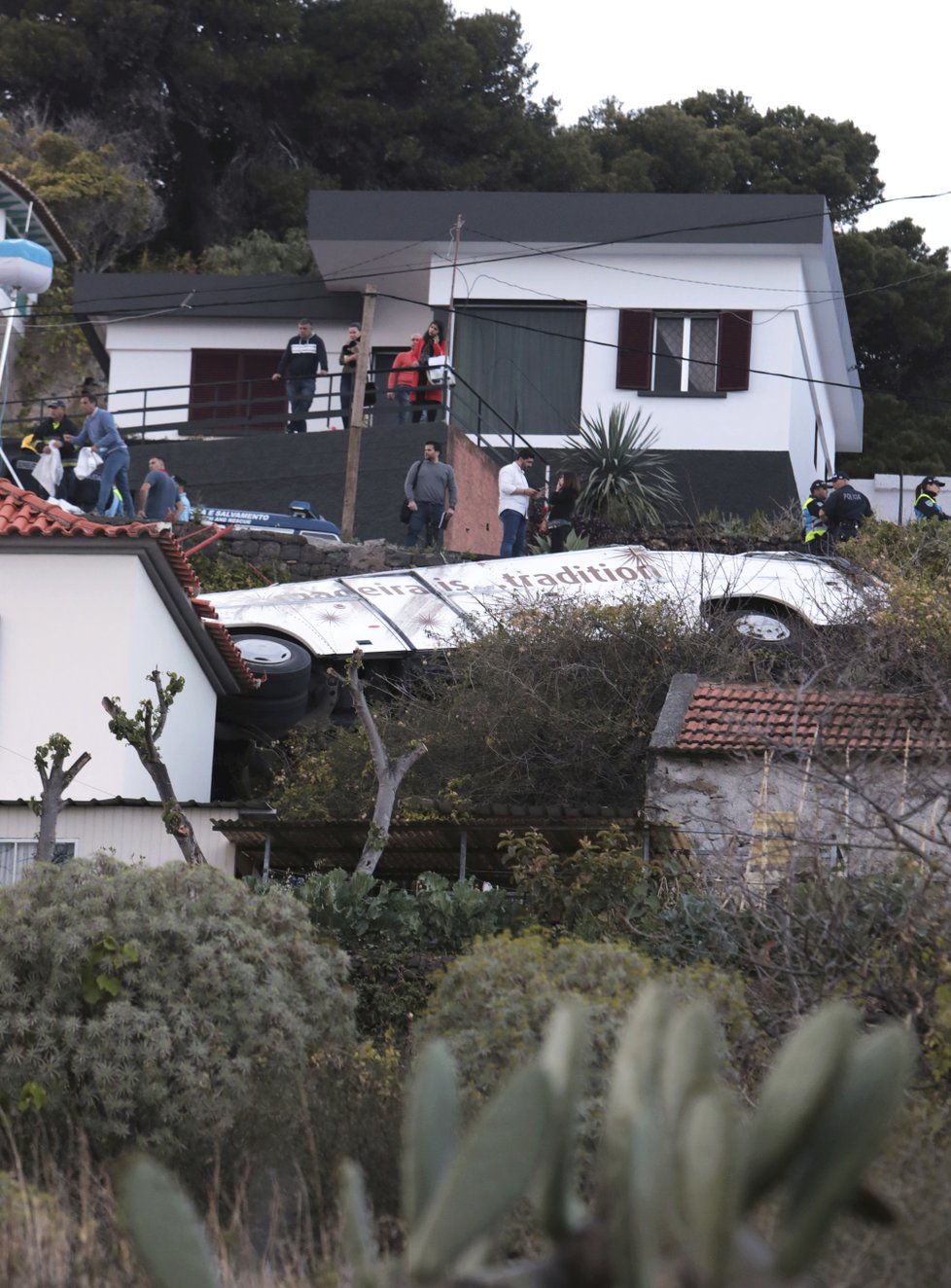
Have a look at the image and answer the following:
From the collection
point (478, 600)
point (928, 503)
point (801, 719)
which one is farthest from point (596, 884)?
→ point (928, 503)

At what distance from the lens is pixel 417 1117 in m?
4.43

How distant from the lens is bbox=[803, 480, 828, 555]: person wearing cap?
952 inches

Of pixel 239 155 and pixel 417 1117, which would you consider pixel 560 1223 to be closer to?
pixel 417 1117

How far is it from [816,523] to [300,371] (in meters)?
Result: 9.57

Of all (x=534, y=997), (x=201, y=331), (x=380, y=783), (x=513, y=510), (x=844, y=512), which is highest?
(x=201, y=331)

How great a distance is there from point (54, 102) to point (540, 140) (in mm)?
13566

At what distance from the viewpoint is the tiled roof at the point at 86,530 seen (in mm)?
16688

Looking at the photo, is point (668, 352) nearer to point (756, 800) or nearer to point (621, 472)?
point (621, 472)

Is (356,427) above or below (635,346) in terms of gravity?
below

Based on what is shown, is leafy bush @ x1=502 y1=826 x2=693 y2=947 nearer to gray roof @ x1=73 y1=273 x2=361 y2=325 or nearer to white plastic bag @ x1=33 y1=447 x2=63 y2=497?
white plastic bag @ x1=33 y1=447 x2=63 y2=497

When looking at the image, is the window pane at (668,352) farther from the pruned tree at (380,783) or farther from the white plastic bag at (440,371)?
the pruned tree at (380,783)

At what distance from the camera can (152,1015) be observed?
9.45 metres

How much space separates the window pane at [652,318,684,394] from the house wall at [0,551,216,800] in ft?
54.0

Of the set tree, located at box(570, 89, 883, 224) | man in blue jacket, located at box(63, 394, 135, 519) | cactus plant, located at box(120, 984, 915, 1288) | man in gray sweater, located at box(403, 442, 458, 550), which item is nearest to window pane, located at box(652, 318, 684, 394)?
man in gray sweater, located at box(403, 442, 458, 550)
